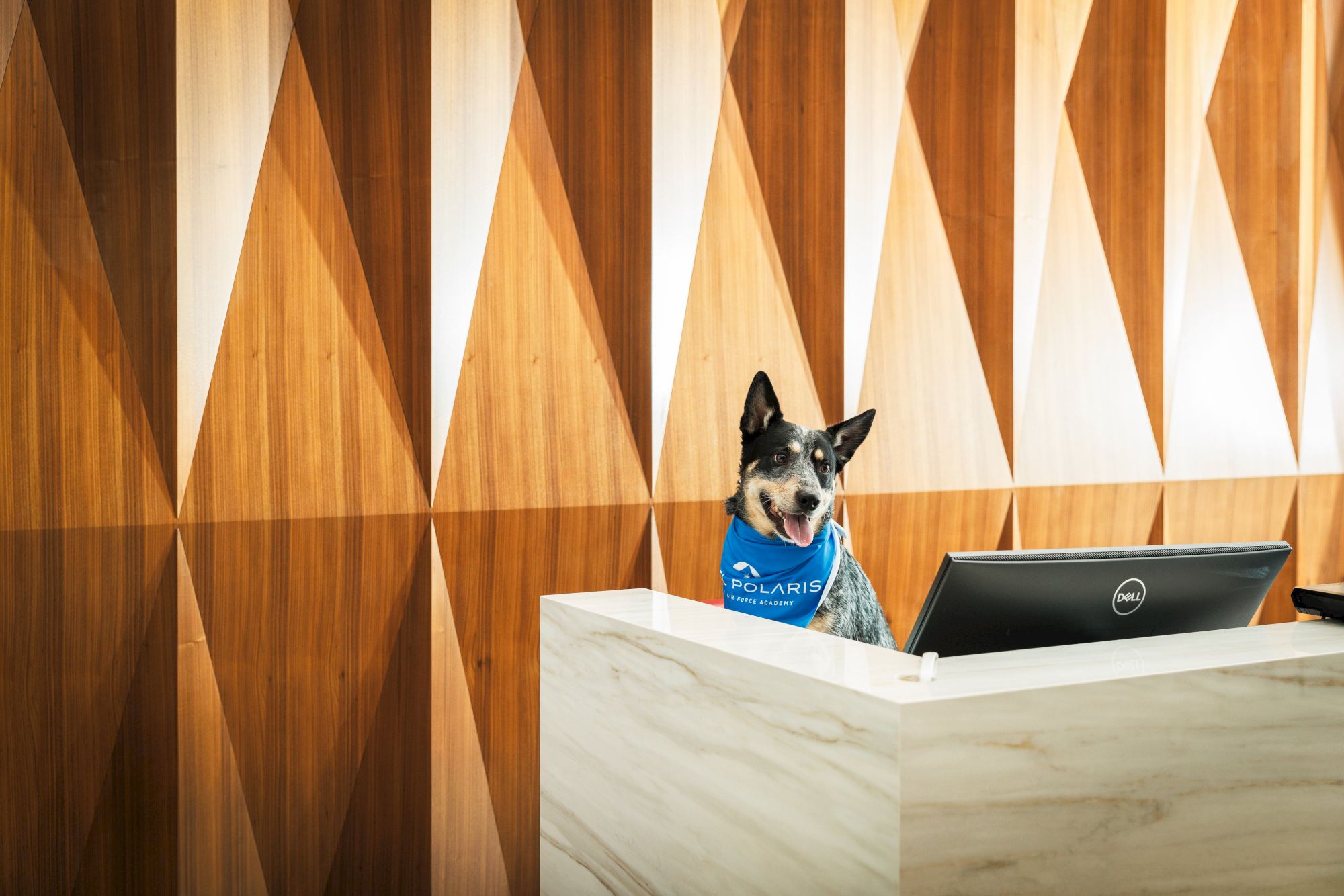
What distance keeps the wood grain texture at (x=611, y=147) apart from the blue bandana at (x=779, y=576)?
800 mm

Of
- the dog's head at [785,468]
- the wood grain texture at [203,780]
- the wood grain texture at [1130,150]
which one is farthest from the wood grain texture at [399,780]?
the wood grain texture at [1130,150]

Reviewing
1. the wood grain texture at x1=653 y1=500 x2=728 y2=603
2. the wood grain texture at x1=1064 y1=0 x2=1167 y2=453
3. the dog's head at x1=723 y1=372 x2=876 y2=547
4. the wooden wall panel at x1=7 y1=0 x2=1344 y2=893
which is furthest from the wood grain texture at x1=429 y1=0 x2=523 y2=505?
the wood grain texture at x1=1064 y1=0 x2=1167 y2=453

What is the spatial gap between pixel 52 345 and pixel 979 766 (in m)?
2.34

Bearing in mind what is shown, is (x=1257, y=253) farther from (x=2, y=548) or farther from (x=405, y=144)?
(x=2, y=548)

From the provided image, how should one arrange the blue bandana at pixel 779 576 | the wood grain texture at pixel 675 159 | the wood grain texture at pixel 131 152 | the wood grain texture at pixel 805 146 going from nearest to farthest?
the blue bandana at pixel 779 576 → the wood grain texture at pixel 131 152 → the wood grain texture at pixel 675 159 → the wood grain texture at pixel 805 146

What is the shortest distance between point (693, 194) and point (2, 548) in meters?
2.14

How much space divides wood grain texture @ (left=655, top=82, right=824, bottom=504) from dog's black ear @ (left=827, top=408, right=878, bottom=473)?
60 cm

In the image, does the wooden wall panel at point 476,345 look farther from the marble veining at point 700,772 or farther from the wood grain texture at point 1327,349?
the marble veining at point 700,772

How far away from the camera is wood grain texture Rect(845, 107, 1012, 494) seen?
345 centimetres

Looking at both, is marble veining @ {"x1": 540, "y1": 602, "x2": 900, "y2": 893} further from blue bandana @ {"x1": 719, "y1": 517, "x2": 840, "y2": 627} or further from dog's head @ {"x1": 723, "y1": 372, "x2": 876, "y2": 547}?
dog's head @ {"x1": 723, "y1": 372, "x2": 876, "y2": 547}

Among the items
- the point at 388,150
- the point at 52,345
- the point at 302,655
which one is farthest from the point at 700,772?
the point at 388,150

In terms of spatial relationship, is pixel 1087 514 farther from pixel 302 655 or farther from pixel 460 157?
pixel 302 655

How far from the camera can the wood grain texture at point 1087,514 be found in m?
3.71

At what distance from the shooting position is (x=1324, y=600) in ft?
4.30
